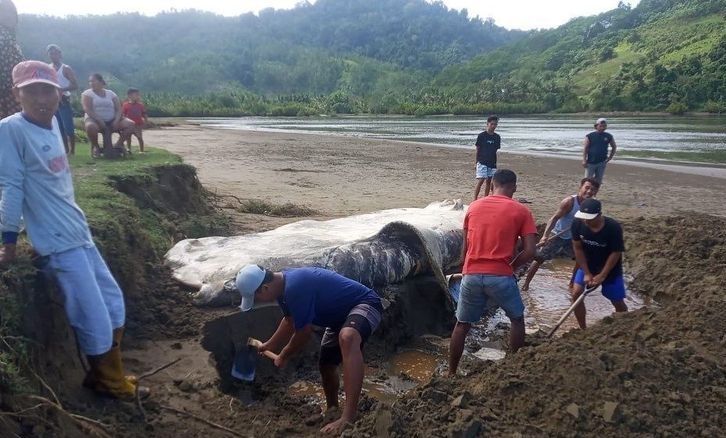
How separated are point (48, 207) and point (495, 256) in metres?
3.24

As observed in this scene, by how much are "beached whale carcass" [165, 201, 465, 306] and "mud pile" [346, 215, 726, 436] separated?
172 cm

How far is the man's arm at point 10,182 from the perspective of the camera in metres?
3.21

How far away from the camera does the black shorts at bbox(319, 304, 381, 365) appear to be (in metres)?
3.91

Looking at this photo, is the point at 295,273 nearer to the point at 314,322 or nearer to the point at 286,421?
the point at 314,322

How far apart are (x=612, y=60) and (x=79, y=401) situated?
78732 millimetres

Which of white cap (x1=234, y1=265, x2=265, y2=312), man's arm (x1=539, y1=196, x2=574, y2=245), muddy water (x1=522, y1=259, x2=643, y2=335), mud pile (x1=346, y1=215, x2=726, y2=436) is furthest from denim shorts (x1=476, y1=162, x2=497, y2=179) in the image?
white cap (x1=234, y1=265, x2=265, y2=312)

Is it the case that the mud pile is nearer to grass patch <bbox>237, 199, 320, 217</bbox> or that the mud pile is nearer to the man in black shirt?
grass patch <bbox>237, 199, 320, 217</bbox>

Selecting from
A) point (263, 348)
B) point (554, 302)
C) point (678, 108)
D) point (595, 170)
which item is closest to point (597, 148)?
point (595, 170)

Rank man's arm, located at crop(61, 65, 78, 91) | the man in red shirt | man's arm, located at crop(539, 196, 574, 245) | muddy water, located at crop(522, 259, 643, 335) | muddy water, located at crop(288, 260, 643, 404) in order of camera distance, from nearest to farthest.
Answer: the man in red shirt
muddy water, located at crop(288, 260, 643, 404)
muddy water, located at crop(522, 259, 643, 335)
man's arm, located at crop(539, 196, 574, 245)
man's arm, located at crop(61, 65, 78, 91)

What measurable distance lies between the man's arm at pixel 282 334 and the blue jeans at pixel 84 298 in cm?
110

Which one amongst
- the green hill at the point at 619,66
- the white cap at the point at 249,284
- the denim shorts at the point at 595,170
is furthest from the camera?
the green hill at the point at 619,66

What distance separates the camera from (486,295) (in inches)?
197

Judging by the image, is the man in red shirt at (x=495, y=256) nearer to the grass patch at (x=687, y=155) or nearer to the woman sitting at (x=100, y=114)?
the woman sitting at (x=100, y=114)

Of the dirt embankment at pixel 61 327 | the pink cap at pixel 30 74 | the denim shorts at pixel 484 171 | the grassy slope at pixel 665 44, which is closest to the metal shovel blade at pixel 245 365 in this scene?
the dirt embankment at pixel 61 327
